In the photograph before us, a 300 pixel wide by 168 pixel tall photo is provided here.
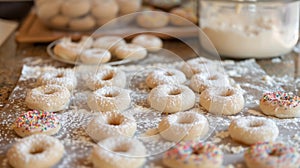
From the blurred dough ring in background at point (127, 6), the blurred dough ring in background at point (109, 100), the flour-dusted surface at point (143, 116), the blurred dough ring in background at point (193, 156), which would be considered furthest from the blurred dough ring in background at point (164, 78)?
the blurred dough ring in background at point (127, 6)

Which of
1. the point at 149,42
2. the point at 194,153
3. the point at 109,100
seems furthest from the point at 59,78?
the point at 194,153

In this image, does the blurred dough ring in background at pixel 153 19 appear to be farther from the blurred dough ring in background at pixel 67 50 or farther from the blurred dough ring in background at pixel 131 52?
the blurred dough ring in background at pixel 67 50

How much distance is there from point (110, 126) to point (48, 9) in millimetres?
1011

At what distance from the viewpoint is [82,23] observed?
2027mm

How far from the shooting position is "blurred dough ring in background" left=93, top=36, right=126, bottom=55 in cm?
188

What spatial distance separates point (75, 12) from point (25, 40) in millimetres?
275

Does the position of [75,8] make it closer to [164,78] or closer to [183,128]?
[164,78]

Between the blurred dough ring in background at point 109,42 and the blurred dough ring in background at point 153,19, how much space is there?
0.18m

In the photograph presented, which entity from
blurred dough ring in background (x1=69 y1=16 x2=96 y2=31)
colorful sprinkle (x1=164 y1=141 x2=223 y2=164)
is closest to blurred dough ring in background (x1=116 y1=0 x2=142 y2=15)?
blurred dough ring in background (x1=69 y1=16 x2=96 y2=31)

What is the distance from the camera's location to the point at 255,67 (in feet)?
5.70

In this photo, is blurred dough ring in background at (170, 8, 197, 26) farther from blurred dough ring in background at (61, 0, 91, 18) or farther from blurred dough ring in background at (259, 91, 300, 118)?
blurred dough ring in background at (259, 91, 300, 118)

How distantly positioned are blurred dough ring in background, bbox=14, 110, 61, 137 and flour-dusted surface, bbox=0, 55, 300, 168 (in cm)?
2

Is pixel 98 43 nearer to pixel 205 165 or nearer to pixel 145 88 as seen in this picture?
pixel 145 88

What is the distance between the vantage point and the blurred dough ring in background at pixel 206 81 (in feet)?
4.97
